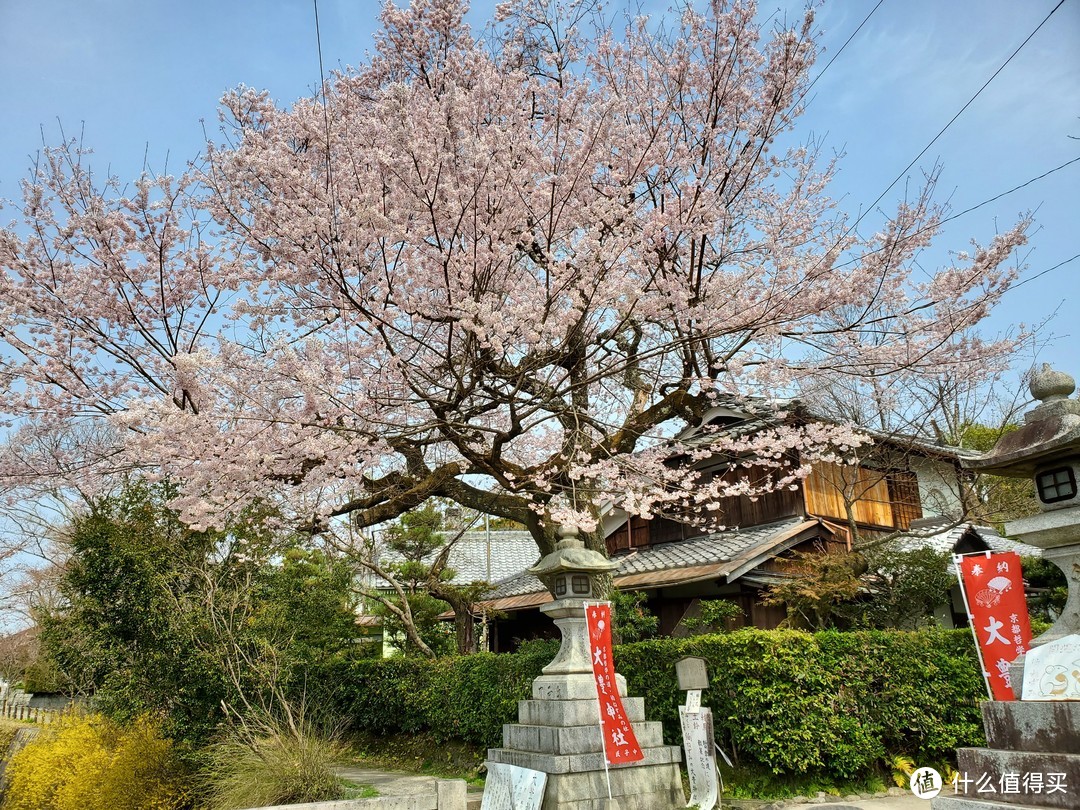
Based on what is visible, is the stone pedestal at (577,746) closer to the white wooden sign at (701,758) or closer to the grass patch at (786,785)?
the white wooden sign at (701,758)

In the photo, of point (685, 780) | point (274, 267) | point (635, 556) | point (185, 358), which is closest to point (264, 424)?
point (185, 358)

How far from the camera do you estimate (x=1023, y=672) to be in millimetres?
4758

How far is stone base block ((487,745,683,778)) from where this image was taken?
7.68 meters

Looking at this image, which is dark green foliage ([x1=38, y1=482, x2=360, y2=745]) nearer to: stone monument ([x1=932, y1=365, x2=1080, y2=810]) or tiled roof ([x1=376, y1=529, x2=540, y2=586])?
stone monument ([x1=932, y1=365, x2=1080, y2=810])

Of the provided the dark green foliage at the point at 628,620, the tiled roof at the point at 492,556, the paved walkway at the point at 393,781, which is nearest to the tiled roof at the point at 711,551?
the dark green foliage at the point at 628,620

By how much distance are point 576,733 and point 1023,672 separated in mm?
4669

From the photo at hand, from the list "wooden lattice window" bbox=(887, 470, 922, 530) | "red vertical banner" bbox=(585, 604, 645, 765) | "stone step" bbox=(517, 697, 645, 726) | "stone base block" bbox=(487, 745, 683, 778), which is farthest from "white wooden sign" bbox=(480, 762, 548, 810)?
"wooden lattice window" bbox=(887, 470, 922, 530)

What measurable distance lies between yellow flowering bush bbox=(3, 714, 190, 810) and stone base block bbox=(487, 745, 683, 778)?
4.42m

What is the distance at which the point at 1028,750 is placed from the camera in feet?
14.9

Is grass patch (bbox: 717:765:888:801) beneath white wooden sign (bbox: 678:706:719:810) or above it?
beneath

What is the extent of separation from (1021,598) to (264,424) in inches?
314

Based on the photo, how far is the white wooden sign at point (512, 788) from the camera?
759 centimetres

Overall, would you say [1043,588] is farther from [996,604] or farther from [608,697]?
[608,697]

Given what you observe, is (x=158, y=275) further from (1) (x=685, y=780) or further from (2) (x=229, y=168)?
(1) (x=685, y=780)
